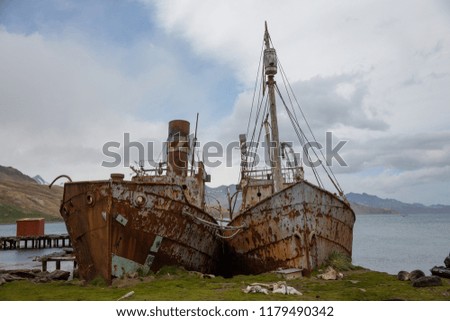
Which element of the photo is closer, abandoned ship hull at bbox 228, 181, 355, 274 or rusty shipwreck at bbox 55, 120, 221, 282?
rusty shipwreck at bbox 55, 120, 221, 282

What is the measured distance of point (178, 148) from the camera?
16.1 meters

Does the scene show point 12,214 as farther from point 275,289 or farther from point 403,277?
point 403,277

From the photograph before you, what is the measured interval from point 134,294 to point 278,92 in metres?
9.24

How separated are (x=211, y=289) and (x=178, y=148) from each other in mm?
7920

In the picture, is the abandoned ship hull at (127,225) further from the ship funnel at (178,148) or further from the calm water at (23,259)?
the calm water at (23,259)

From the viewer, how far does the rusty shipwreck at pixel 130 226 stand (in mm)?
10258

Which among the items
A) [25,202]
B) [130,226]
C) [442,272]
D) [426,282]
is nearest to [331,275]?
[426,282]

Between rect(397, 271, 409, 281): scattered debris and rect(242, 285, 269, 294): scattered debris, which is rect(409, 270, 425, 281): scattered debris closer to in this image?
rect(397, 271, 409, 281): scattered debris

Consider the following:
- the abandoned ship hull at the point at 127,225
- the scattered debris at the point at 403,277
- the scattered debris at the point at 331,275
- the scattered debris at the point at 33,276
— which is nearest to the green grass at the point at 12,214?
the scattered debris at the point at 33,276

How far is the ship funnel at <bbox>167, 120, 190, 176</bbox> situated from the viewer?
15883mm

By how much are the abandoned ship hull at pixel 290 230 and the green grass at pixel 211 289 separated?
2.76 ft

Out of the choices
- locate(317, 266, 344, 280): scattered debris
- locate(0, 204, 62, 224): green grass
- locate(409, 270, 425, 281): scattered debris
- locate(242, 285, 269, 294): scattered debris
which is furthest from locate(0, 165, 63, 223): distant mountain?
locate(409, 270, 425, 281): scattered debris

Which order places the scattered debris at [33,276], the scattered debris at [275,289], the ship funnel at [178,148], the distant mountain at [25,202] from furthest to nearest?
1. the distant mountain at [25,202]
2. the ship funnel at [178,148]
3. the scattered debris at [33,276]
4. the scattered debris at [275,289]

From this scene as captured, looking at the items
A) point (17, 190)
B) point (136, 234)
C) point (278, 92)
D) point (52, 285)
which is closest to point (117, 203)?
point (136, 234)
